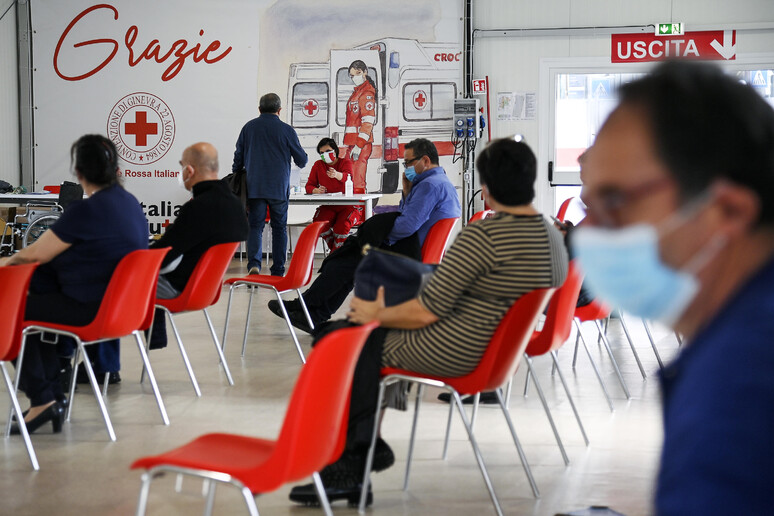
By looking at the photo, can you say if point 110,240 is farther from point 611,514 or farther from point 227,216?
point 611,514

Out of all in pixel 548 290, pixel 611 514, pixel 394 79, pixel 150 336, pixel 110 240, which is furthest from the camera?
pixel 394 79

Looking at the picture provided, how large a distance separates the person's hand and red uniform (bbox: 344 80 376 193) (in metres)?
7.61

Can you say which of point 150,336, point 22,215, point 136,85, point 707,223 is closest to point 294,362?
point 150,336

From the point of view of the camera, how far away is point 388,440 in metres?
3.45

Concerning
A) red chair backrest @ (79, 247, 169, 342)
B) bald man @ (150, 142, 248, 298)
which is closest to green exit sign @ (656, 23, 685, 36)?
bald man @ (150, 142, 248, 298)

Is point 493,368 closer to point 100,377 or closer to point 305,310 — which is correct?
point 100,377

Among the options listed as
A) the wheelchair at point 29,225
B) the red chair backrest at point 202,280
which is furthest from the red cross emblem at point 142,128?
the red chair backrest at point 202,280

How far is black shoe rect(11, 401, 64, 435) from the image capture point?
3.46 metres

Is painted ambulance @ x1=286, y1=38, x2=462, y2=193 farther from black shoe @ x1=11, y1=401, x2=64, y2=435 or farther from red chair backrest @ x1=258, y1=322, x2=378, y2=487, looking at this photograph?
red chair backrest @ x1=258, y1=322, x2=378, y2=487

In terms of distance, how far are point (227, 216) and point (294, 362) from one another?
0.96 m

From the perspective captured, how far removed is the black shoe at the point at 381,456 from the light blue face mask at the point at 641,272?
6.66ft

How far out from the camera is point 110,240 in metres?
3.59

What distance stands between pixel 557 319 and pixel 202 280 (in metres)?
1.70

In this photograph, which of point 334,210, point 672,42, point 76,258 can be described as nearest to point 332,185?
point 334,210
